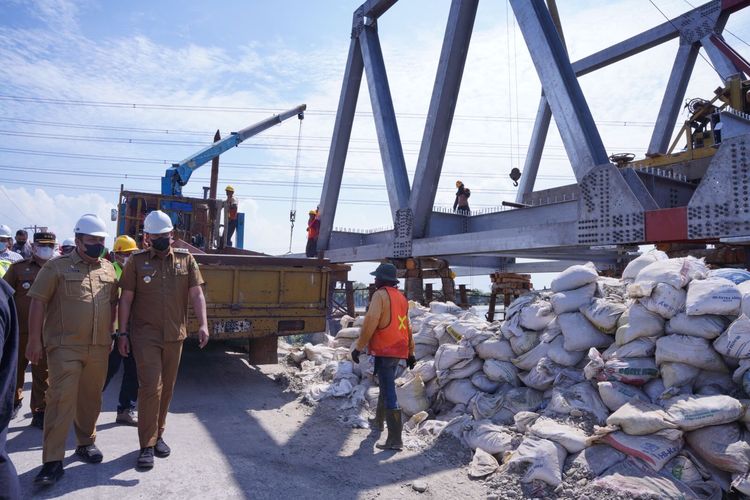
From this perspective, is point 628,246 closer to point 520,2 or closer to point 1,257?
point 520,2

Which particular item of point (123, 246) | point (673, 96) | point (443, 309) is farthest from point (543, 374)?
point (673, 96)

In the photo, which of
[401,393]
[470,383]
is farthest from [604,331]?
[401,393]

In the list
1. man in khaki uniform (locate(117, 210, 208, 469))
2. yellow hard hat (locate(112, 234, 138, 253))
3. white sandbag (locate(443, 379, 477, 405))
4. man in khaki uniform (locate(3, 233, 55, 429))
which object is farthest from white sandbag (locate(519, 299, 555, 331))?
man in khaki uniform (locate(3, 233, 55, 429))

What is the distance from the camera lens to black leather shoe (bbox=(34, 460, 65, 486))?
3041 millimetres

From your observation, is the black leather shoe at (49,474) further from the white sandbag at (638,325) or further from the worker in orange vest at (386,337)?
the white sandbag at (638,325)

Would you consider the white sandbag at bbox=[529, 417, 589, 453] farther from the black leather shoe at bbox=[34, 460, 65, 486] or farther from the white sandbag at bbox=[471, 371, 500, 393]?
the black leather shoe at bbox=[34, 460, 65, 486]

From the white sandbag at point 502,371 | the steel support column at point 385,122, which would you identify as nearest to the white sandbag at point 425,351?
the white sandbag at point 502,371

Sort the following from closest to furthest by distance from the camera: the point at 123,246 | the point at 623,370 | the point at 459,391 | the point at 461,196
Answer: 1. the point at 623,370
2. the point at 459,391
3. the point at 123,246
4. the point at 461,196

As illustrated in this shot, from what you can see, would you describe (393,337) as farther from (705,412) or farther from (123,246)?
(123,246)

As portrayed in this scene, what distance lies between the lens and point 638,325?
158 inches

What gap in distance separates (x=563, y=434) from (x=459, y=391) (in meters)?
1.46

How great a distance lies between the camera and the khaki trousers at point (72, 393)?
10.3 ft

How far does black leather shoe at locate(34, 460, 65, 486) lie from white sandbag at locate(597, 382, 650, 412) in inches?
147

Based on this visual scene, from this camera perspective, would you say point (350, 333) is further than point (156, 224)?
Yes
